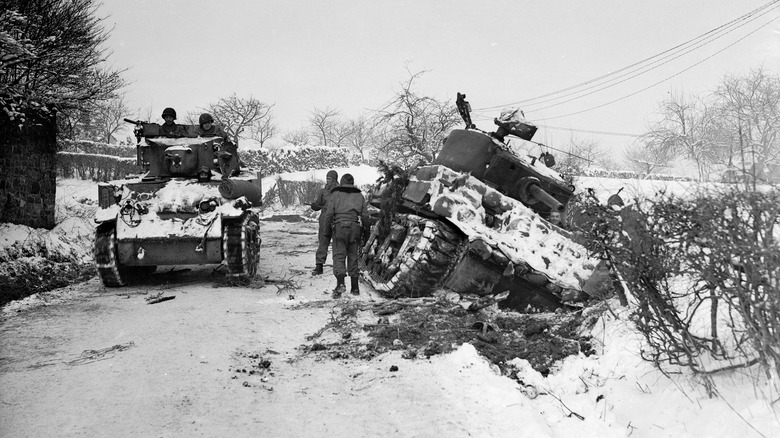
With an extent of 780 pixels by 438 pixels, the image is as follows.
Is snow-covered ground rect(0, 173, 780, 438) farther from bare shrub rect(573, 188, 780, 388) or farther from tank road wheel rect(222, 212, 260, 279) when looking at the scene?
tank road wheel rect(222, 212, 260, 279)

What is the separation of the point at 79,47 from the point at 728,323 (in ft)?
38.2

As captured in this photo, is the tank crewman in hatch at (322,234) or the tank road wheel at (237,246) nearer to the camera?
the tank road wheel at (237,246)

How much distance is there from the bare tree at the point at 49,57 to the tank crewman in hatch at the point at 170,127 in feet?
5.86

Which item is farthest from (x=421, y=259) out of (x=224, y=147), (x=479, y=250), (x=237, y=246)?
(x=224, y=147)

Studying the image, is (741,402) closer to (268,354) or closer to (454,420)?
(454,420)

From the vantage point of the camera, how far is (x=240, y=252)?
7863 mm

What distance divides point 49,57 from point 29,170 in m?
2.44

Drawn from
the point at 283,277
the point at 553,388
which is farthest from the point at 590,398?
the point at 283,277

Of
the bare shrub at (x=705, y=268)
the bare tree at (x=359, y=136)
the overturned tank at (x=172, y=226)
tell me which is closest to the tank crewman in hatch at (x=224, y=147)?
the overturned tank at (x=172, y=226)

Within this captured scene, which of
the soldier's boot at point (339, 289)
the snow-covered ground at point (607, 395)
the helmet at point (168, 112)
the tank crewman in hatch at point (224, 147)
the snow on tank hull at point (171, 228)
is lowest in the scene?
the soldier's boot at point (339, 289)

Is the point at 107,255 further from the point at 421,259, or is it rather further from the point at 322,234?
the point at 421,259

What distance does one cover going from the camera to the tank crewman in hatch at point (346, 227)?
735cm

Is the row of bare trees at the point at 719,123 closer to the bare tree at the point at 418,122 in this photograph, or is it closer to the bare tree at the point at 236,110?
the bare tree at the point at 418,122

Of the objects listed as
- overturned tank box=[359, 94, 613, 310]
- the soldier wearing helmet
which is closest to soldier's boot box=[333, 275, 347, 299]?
Result: overturned tank box=[359, 94, 613, 310]
